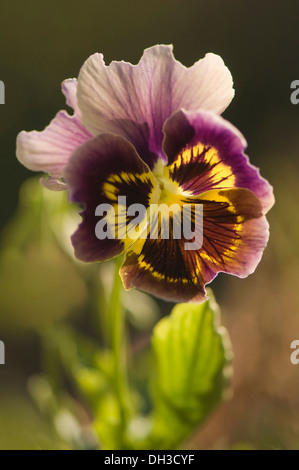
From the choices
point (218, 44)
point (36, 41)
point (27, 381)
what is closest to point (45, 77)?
point (36, 41)

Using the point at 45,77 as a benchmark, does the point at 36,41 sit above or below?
above

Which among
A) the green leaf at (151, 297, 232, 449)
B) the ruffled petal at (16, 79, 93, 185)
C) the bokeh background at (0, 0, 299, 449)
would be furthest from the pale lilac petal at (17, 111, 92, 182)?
the bokeh background at (0, 0, 299, 449)

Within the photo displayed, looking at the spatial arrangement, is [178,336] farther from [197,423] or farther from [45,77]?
[45,77]

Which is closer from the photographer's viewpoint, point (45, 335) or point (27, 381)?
point (45, 335)

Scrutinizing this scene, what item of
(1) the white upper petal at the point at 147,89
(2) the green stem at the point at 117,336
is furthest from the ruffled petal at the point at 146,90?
(2) the green stem at the point at 117,336

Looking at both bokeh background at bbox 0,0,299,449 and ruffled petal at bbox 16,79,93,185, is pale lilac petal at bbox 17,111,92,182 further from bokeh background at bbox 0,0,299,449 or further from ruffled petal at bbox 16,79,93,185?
bokeh background at bbox 0,0,299,449

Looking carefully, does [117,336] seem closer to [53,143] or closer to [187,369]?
[187,369]
